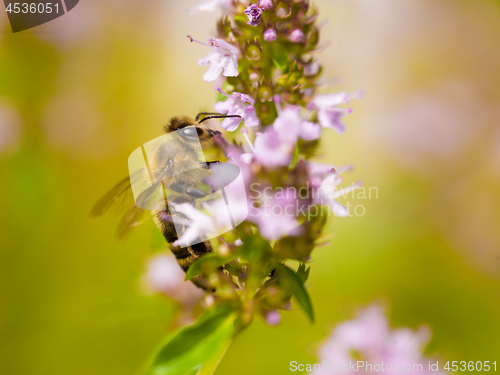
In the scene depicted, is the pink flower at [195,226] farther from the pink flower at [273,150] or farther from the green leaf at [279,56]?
the green leaf at [279,56]

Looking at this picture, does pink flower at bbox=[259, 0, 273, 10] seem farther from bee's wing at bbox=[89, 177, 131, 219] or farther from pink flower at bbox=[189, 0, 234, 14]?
bee's wing at bbox=[89, 177, 131, 219]

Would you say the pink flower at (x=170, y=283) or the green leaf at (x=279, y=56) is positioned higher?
the green leaf at (x=279, y=56)

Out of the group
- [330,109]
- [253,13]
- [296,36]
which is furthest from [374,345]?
[253,13]

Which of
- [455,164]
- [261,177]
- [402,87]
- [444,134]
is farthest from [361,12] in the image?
[261,177]

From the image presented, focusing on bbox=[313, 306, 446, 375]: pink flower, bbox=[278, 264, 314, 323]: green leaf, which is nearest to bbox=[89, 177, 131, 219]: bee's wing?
bbox=[278, 264, 314, 323]: green leaf

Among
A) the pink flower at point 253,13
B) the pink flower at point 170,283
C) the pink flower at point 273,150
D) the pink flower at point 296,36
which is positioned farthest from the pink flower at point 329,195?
the pink flower at point 170,283
